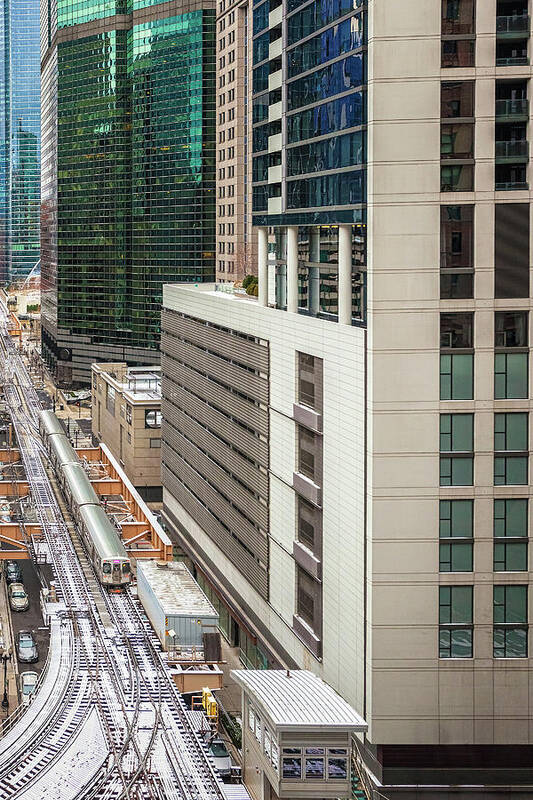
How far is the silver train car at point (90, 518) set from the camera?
8812cm

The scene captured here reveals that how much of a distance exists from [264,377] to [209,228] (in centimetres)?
11898

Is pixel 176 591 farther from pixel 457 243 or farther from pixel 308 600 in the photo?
pixel 457 243

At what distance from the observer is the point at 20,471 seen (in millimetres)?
141875

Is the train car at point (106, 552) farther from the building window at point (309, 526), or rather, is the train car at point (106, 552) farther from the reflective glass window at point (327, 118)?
the reflective glass window at point (327, 118)

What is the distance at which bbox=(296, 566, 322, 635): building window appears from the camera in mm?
57656

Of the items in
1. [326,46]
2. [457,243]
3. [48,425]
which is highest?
[326,46]

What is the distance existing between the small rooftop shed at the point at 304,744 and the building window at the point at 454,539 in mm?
6457

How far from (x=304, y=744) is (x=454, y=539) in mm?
9198

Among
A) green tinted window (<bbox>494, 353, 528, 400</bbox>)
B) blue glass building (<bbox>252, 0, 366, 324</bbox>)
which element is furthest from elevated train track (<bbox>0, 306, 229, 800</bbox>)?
blue glass building (<bbox>252, 0, 366, 324</bbox>)

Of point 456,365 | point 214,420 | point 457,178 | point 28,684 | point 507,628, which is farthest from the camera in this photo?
point 214,420

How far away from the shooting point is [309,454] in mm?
59469

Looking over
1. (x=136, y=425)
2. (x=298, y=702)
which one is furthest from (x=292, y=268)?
(x=136, y=425)

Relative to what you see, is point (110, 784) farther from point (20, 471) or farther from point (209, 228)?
point (209, 228)

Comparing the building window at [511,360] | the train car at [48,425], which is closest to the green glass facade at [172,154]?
the train car at [48,425]
